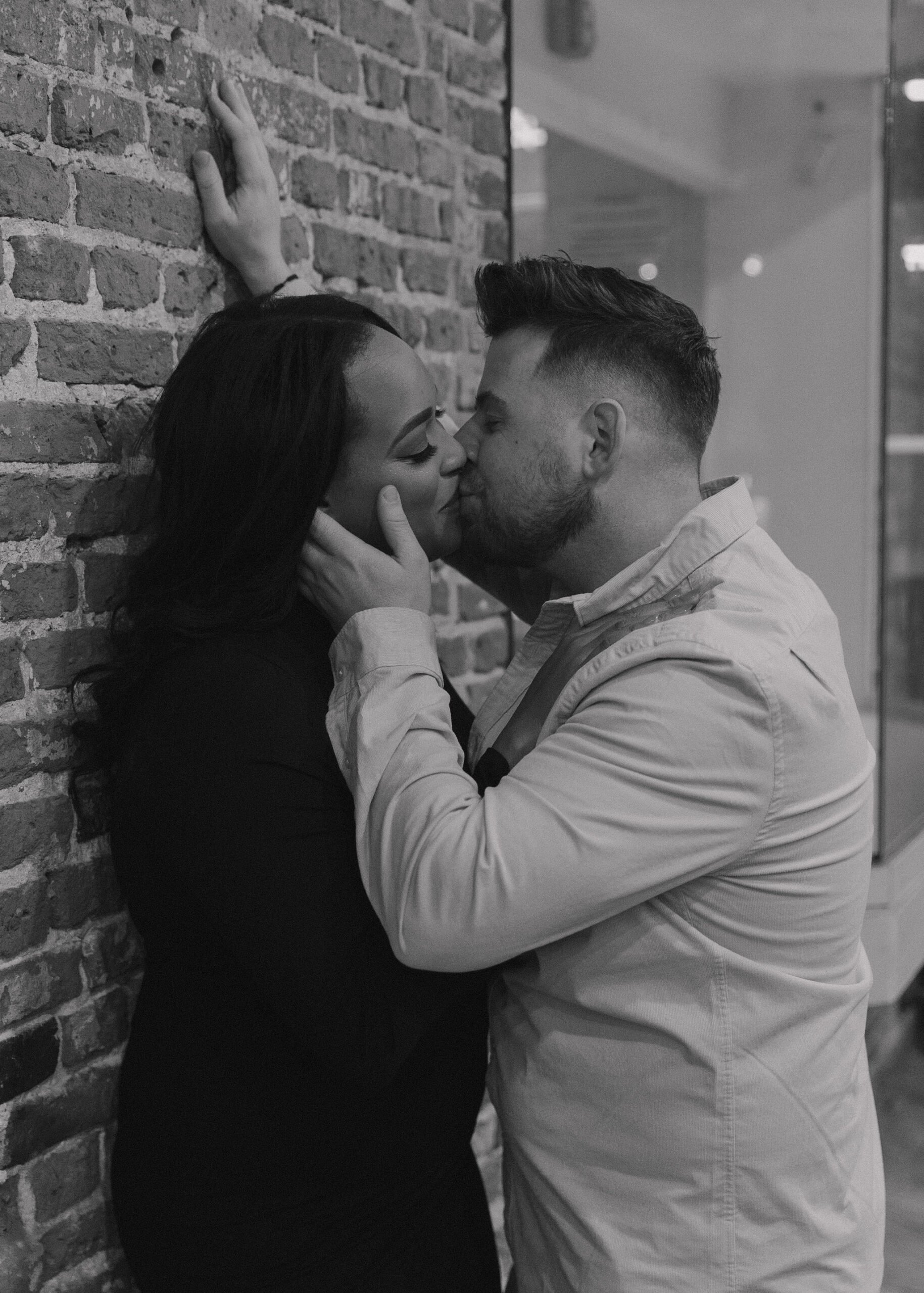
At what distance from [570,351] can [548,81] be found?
6.50ft

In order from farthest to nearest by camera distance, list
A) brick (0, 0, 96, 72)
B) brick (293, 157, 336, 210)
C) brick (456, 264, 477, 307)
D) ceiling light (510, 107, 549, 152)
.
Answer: ceiling light (510, 107, 549, 152)
brick (456, 264, 477, 307)
brick (293, 157, 336, 210)
brick (0, 0, 96, 72)

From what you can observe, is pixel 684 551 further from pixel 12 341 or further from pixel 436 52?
pixel 436 52

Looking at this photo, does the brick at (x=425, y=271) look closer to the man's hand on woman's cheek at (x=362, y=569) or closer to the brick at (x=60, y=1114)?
the man's hand on woman's cheek at (x=362, y=569)

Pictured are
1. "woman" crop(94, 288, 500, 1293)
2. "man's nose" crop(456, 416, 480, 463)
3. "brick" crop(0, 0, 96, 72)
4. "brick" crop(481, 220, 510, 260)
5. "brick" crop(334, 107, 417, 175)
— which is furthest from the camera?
"brick" crop(481, 220, 510, 260)

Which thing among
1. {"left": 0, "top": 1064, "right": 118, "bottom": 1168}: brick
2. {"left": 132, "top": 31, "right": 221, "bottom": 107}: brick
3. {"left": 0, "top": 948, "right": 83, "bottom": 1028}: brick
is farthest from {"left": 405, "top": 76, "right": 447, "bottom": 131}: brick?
{"left": 0, "top": 1064, "right": 118, "bottom": 1168}: brick

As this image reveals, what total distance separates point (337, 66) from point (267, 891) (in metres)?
1.54

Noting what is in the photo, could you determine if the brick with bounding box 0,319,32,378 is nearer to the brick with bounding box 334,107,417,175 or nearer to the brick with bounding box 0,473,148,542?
the brick with bounding box 0,473,148,542

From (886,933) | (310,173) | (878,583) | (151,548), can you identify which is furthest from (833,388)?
(151,548)

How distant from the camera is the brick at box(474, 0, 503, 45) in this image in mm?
2777

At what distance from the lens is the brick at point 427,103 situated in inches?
101

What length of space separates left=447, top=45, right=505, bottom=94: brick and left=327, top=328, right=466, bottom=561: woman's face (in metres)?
1.16

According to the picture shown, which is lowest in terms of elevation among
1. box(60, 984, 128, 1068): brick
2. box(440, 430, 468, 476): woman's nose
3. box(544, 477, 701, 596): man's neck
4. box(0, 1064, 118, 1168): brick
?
box(0, 1064, 118, 1168): brick

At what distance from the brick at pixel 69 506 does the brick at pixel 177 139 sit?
48cm

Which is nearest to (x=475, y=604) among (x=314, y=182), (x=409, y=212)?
(x=409, y=212)
